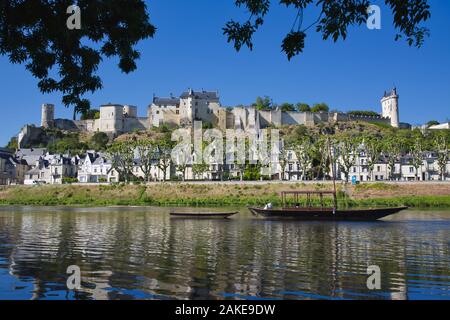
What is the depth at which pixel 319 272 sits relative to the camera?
18.4m

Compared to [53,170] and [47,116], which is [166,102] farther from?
[53,170]

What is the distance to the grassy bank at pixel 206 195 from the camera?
255 ft

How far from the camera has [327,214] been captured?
5050cm

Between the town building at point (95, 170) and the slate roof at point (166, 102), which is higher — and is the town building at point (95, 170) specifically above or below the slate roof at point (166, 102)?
below

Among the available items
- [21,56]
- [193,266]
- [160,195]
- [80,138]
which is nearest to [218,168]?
[160,195]

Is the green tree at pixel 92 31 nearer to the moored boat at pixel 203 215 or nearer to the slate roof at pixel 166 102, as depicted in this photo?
the moored boat at pixel 203 215

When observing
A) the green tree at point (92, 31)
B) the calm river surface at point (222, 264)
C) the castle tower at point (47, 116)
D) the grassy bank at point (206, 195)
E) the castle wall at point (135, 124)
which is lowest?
the calm river surface at point (222, 264)

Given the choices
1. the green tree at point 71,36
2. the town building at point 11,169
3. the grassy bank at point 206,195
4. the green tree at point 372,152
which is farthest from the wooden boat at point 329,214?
the town building at point 11,169

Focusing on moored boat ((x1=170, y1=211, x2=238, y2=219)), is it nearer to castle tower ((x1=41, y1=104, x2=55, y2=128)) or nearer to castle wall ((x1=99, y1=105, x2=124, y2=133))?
castle wall ((x1=99, y1=105, x2=124, y2=133))

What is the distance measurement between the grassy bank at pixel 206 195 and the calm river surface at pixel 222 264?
4454 centimetres

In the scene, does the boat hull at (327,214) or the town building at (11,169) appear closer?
the boat hull at (327,214)

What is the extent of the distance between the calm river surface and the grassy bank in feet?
146

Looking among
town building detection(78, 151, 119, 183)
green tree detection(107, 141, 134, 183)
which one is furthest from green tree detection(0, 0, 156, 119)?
town building detection(78, 151, 119, 183)
